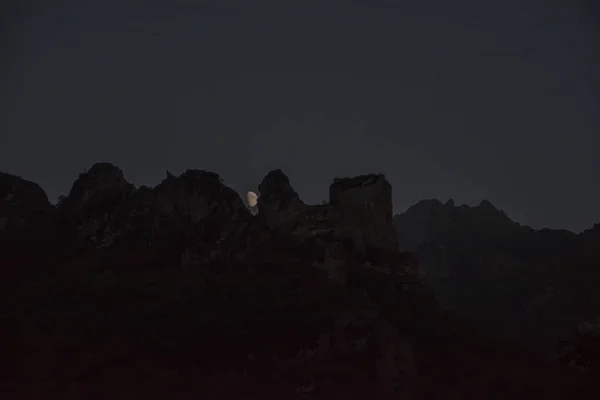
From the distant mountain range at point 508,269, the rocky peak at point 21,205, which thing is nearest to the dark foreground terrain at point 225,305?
the rocky peak at point 21,205

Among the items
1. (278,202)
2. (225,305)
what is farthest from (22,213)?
(278,202)

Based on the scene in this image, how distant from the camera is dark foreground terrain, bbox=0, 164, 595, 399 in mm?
44406

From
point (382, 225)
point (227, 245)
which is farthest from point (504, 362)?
point (227, 245)

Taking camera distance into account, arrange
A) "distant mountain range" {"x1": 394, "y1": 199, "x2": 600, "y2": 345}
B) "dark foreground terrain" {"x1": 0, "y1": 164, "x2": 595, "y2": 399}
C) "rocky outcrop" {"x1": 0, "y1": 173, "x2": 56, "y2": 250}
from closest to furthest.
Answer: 1. "dark foreground terrain" {"x1": 0, "y1": 164, "x2": 595, "y2": 399}
2. "rocky outcrop" {"x1": 0, "y1": 173, "x2": 56, "y2": 250}
3. "distant mountain range" {"x1": 394, "y1": 199, "x2": 600, "y2": 345}

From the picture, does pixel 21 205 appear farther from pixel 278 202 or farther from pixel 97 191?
pixel 278 202

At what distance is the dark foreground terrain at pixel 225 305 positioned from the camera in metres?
44.4

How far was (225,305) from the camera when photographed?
5012 centimetres

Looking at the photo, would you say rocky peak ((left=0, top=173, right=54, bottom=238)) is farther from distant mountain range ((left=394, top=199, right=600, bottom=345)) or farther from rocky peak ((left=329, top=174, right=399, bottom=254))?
distant mountain range ((left=394, top=199, right=600, bottom=345))

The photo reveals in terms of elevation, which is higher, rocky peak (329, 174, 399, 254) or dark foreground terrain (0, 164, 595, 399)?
rocky peak (329, 174, 399, 254)

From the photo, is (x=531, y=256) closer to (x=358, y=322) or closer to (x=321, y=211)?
(x=321, y=211)

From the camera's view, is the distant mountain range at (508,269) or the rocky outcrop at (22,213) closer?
the rocky outcrop at (22,213)

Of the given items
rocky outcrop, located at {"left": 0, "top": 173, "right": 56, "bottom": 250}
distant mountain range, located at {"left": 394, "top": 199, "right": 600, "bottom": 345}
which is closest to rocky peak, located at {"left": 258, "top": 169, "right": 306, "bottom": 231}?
rocky outcrop, located at {"left": 0, "top": 173, "right": 56, "bottom": 250}

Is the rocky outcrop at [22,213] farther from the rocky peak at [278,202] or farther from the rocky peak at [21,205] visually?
the rocky peak at [278,202]

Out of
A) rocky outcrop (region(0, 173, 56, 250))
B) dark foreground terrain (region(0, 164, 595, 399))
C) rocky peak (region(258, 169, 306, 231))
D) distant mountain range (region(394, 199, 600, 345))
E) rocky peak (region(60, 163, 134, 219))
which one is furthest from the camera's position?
distant mountain range (region(394, 199, 600, 345))
